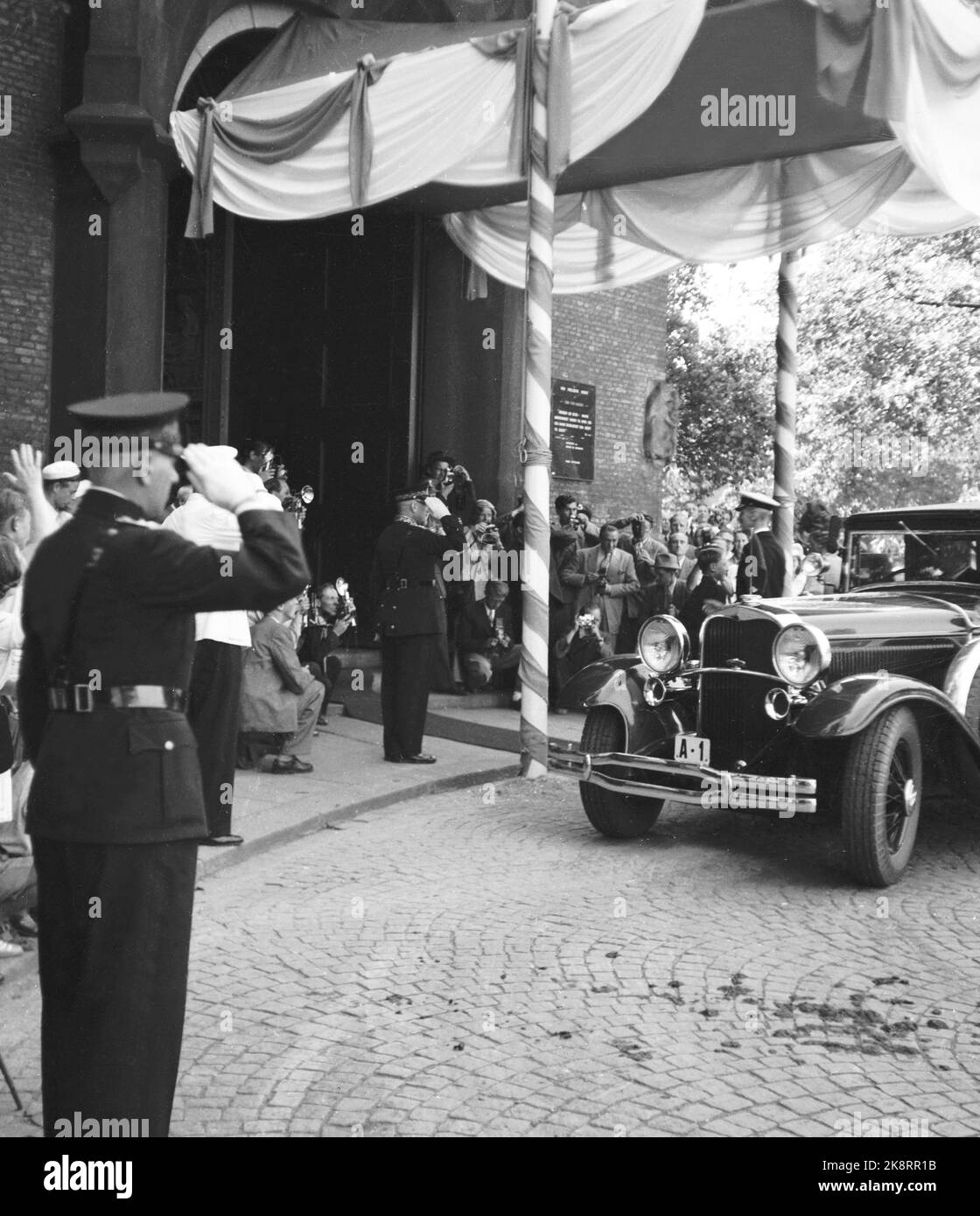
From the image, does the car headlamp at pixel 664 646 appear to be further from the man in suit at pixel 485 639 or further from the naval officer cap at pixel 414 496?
the man in suit at pixel 485 639

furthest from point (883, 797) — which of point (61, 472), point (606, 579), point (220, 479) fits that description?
point (606, 579)

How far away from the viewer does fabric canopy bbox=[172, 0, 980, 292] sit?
834cm

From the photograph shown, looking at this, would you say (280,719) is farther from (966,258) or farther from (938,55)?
(966,258)

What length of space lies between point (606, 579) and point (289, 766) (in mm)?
5090

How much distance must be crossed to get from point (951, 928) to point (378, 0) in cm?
1084

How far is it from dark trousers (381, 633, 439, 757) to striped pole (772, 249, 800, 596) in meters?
3.34

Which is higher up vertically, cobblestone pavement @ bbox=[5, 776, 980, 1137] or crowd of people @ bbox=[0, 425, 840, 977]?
crowd of people @ bbox=[0, 425, 840, 977]

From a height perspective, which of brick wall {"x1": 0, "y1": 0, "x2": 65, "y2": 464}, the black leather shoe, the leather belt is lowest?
the black leather shoe

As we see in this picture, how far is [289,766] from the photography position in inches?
348

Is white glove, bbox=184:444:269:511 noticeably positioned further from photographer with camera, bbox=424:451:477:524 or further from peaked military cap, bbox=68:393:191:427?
photographer with camera, bbox=424:451:477:524

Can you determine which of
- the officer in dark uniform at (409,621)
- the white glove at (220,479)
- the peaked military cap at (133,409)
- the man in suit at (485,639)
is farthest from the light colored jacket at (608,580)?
the white glove at (220,479)

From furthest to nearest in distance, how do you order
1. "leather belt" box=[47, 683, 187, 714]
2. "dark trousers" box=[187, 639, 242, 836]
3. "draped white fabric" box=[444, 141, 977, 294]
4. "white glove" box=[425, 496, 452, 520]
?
"draped white fabric" box=[444, 141, 977, 294] → "white glove" box=[425, 496, 452, 520] → "dark trousers" box=[187, 639, 242, 836] → "leather belt" box=[47, 683, 187, 714]

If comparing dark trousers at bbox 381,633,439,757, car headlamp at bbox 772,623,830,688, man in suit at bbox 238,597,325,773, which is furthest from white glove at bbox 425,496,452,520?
car headlamp at bbox 772,623,830,688

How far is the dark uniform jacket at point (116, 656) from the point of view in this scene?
3.01 m
